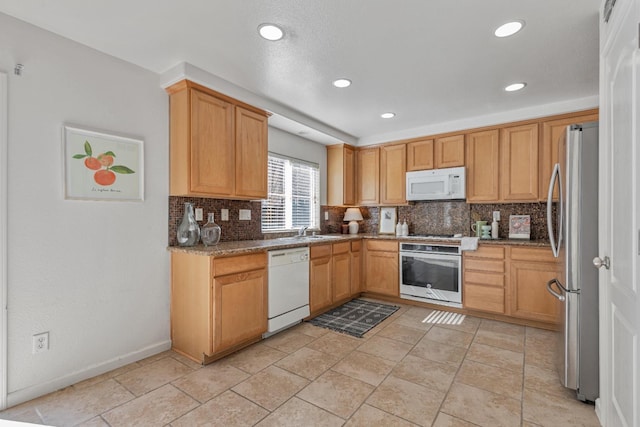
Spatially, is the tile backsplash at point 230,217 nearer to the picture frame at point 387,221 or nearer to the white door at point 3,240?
the white door at point 3,240

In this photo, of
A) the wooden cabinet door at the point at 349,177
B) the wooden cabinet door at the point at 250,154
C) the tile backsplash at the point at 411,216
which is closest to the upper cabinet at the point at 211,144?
the wooden cabinet door at the point at 250,154

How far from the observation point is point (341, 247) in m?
3.93

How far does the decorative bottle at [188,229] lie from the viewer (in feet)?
8.89

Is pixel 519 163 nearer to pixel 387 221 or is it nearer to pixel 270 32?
pixel 387 221

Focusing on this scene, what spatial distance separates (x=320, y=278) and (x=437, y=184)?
1955mm

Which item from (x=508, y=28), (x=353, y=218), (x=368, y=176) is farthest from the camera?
(x=353, y=218)

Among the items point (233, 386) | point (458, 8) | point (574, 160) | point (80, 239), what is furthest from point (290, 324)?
point (458, 8)

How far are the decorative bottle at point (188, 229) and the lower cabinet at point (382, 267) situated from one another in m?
2.41

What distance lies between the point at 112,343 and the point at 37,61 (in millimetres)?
2047

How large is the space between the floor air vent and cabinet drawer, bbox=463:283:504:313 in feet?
0.57

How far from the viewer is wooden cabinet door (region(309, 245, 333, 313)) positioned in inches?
135

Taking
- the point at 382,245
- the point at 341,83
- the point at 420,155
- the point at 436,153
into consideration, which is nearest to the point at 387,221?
the point at 382,245

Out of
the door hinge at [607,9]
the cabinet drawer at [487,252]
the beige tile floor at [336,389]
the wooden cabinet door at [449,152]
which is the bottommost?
the beige tile floor at [336,389]

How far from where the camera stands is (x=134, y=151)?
2494 millimetres
